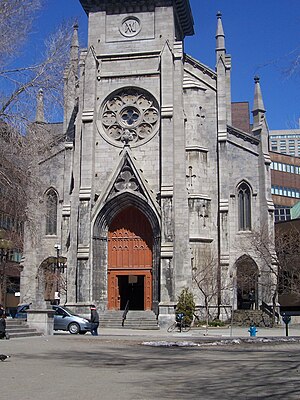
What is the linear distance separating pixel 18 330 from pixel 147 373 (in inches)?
537

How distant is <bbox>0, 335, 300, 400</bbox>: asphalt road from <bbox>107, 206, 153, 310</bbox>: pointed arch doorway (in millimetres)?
21021

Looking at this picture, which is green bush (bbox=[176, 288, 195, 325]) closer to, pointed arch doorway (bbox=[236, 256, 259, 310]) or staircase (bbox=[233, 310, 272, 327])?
staircase (bbox=[233, 310, 272, 327])

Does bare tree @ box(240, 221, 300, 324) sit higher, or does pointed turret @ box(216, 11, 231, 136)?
pointed turret @ box(216, 11, 231, 136)

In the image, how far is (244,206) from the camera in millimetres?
43188

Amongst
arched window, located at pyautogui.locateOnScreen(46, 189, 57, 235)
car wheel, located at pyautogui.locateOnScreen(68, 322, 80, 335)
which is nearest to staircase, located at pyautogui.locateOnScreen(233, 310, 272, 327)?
car wheel, located at pyautogui.locateOnScreen(68, 322, 80, 335)

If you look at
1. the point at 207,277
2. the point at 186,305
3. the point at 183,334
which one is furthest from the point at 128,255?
the point at 183,334

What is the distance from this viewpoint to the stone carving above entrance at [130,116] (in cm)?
4156

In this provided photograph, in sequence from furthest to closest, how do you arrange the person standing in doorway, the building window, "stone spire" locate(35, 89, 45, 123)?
the building window, the person standing in doorway, "stone spire" locate(35, 89, 45, 123)

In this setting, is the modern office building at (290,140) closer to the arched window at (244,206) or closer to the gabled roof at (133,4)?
the arched window at (244,206)

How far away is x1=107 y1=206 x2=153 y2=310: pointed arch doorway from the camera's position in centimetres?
4028

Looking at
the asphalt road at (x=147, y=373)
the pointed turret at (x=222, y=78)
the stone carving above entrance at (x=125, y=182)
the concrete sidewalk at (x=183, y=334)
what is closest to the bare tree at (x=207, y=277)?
the concrete sidewalk at (x=183, y=334)

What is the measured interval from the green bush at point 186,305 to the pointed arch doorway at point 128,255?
10.9ft

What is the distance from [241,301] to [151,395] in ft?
123

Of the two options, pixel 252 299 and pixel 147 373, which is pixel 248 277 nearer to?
pixel 252 299
